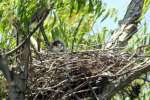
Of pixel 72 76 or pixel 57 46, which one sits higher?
pixel 57 46

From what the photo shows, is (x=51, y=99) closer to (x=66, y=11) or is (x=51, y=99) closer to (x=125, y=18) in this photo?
(x=66, y=11)

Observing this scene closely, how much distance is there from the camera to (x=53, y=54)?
462 cm

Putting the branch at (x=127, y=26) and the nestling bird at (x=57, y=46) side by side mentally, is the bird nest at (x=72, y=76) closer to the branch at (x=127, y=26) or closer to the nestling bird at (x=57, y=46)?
the nestling bird at (x=57, y=46)

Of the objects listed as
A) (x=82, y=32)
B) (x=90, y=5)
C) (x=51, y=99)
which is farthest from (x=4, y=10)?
(x=82, y=32)

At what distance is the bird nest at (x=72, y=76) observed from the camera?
13.9 feet

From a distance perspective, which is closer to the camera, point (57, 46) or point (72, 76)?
point (72, 76)

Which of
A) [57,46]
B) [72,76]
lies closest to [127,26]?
[57,46]

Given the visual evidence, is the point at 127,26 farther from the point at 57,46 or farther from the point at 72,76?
the point at 72,76

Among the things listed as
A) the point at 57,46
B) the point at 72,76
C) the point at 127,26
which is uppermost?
the point at 127,26

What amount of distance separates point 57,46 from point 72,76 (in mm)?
684

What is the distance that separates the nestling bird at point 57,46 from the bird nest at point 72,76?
1.11 ft

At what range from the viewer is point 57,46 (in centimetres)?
497

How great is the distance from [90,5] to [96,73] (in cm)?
86

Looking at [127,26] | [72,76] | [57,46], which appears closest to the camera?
[72,76]
